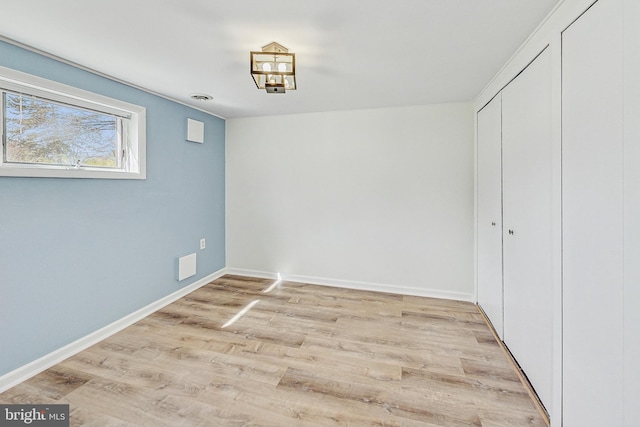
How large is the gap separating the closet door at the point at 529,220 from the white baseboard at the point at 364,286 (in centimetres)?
99

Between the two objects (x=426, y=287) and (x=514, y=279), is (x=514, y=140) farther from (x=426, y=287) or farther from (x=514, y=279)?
(x=426, y=287)

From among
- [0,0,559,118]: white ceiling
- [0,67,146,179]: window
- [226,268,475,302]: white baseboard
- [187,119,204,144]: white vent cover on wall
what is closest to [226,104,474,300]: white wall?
[226,268,475,302]: white baseboard

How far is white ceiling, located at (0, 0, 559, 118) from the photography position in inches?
57.4

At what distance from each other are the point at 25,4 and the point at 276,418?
2.63 m

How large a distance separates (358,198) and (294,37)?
6.76 feet

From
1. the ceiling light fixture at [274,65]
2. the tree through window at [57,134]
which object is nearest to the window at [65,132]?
the tree through window at [57,134]

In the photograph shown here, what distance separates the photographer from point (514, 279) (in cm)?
201

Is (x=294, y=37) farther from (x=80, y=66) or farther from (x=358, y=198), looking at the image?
(x=358, y=198)

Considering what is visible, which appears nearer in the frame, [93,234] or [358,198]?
[93,234]

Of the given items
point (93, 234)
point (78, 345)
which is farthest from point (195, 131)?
point (78, 345)

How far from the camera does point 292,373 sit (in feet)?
6.40

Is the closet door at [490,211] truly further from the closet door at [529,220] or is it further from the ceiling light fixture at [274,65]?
the ceiling light fixture at [274,65]

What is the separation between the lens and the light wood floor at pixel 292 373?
5.23 feet

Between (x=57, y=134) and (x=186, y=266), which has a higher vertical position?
(x=57, y=134)
